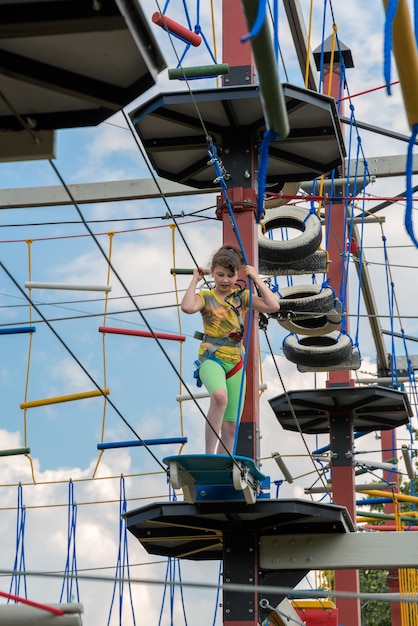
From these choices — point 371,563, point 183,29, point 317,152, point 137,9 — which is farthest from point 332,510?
point 137,9

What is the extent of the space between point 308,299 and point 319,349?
2.17ft

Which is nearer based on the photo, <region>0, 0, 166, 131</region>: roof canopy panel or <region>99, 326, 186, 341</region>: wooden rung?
<region>0, 0, 166, 131</region>: roof canopy panel

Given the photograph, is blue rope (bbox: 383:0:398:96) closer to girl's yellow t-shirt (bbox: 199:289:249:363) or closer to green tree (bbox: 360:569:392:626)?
girl's yellow t-shirt (bbox: 199:289:249:363)

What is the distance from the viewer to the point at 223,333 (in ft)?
17.1

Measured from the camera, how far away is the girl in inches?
198

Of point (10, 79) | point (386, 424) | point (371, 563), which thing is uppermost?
point (386, 424)

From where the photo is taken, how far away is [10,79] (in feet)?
9.80

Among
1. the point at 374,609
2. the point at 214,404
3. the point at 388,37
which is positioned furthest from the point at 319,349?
the point at 374,609

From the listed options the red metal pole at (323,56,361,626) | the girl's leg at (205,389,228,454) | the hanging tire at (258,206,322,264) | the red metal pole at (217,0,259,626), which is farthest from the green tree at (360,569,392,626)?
the girl's leg at (205,389,228,454)

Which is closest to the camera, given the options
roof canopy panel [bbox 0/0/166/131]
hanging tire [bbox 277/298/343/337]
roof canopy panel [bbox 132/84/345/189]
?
roof canopy panel [bbox 0/0/166/131]

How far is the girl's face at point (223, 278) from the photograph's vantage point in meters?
5.22

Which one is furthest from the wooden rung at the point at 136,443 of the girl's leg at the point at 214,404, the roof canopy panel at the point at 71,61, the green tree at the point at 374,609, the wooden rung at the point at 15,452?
the green tree at the point at 374,609

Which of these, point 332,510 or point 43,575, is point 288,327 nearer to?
point 332,510

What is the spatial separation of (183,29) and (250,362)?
1.92m
